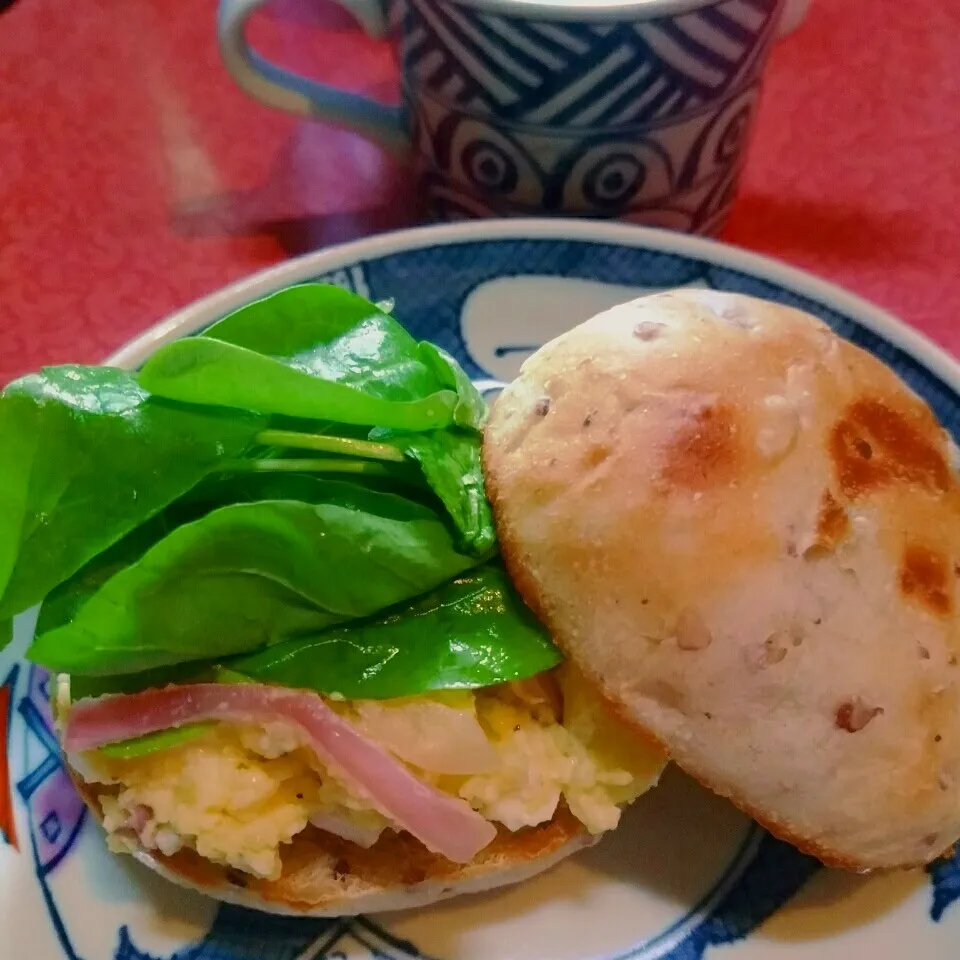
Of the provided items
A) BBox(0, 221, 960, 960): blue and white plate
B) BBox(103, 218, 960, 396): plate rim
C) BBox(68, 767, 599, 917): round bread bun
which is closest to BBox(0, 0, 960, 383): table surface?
BBox(103, 218, 960, 396): plate rim

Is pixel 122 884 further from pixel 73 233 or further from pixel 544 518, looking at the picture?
pixel 73 233

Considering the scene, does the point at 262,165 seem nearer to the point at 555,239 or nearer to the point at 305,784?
the point at 555,239

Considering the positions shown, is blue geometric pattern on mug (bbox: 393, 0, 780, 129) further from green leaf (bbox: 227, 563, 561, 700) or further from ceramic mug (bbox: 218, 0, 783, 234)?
green leaf (bbox: 227, 563, 561, 700)

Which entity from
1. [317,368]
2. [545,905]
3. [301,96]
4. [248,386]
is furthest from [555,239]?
[545,905]

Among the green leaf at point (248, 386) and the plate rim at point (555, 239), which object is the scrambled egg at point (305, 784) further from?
the plate rim at point (555, 239)

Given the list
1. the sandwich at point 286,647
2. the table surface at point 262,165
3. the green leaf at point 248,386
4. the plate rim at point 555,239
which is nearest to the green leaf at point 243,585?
the sandwich at point 286,647

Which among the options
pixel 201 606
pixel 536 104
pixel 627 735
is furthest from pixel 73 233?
pixel 627 735
